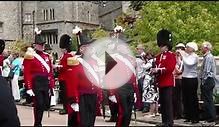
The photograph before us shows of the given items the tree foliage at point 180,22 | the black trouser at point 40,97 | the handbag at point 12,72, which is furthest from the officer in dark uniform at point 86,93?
the tree foliage at point 180,22

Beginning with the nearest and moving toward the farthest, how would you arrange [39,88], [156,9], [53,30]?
[39,88], [156,9], [53,30]

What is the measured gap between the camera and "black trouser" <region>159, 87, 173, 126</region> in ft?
36.1

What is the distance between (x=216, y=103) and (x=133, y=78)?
3401 millimetres

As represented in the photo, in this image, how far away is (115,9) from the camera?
75.1 meters

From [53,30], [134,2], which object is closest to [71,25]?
[53,30]

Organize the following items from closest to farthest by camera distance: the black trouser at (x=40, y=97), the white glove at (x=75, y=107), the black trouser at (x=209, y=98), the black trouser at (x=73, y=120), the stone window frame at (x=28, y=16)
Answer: the white glove at (x=75, y=107) → the black trouser at (x=73, y=120) → the black trouser at (x=40, y=97) → the black trouser at (x=209, y=98) → the stone window frame at (x=28, y=16)

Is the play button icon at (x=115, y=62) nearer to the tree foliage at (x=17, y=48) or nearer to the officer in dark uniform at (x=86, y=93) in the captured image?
the officer in dark uniform at (x=86, y=93)

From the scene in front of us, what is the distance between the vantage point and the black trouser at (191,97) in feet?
41.4

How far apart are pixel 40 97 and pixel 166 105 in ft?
8.06

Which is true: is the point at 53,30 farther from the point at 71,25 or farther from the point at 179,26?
the point at 179,26

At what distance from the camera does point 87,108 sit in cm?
952

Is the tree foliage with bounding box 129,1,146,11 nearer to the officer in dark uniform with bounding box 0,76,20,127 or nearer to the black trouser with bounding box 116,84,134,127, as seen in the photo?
the black trouser with bounding box 116,84,134,127

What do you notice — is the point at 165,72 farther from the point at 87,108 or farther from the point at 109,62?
the point at 87,108

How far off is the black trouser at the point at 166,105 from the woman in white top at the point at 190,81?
162cm
